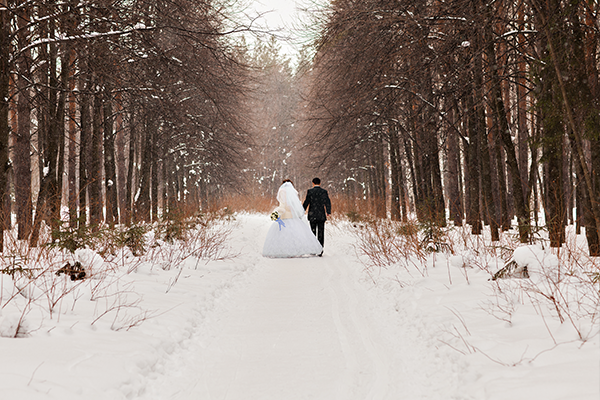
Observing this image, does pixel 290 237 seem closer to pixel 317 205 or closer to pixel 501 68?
pixel 317 205

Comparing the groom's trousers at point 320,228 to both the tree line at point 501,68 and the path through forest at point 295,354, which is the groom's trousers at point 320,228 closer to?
the tree line at point 501,68

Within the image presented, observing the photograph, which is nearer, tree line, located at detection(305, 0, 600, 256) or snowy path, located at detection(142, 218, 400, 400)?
snowy path, located at detection(142, 218, 400, 400)

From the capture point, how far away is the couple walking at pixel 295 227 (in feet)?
33.8

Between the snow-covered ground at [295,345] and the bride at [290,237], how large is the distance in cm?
442

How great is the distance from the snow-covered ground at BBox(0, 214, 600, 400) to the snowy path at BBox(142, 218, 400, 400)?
2cm

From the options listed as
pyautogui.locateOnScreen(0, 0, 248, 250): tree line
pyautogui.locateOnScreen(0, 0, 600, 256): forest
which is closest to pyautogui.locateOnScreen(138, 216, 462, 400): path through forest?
pyautogui.locateOnScreen(0, 0, 600, 256): forest

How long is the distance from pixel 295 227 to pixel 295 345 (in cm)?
668

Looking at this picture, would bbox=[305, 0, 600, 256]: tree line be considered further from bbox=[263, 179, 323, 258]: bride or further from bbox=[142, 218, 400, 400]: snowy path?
bbox=[142, 218, 400, 400]: snowy path

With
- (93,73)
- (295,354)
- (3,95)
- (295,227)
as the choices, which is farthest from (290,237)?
(295,354)

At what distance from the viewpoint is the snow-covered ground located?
277 cm

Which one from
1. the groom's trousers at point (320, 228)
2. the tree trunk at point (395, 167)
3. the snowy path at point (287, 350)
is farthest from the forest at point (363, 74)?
the snowy path at point (287, 350)

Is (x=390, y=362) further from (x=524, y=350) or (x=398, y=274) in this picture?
(x=398, y=274)

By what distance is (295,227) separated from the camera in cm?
1051

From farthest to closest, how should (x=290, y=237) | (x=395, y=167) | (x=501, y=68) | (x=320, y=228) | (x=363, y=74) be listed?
(x=395, y=167), (x=320, y=228), (x=290, y=237), (x=363, y=74), (x=501, y=68)
